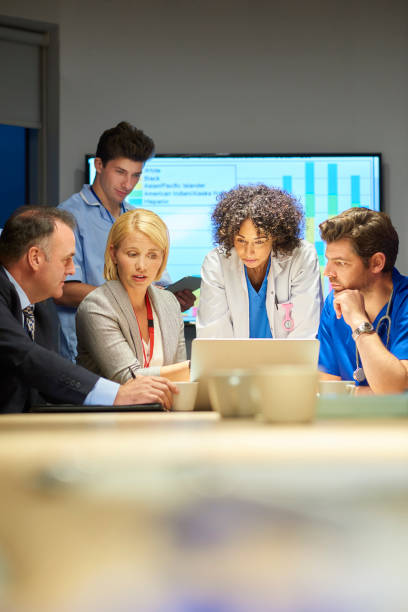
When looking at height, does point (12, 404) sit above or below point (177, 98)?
below

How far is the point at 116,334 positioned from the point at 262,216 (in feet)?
2.49

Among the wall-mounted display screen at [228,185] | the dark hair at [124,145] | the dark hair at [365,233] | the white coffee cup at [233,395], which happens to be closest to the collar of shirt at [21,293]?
the dark hair at [365,233]

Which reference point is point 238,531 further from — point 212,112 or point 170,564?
point 212,112

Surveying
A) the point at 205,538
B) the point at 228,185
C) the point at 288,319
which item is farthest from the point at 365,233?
the point at 228,185

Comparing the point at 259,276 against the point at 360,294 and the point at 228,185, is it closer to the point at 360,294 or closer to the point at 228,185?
the point at 360,294

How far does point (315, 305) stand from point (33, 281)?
3.47 feet

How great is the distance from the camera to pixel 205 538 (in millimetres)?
461

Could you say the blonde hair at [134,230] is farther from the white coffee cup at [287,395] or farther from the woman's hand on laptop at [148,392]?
the white coffee cup at [287,395]

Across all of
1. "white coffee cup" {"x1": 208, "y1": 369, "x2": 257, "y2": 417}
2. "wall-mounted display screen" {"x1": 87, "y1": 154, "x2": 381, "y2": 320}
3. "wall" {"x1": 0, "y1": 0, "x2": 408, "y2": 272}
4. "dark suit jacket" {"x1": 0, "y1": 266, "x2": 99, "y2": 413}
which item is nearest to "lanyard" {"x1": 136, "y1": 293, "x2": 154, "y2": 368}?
"dark suit jacket" {"x1": 0, "y1": 266, "x2": 99, "y2": 413}

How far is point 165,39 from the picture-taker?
4.57 meters

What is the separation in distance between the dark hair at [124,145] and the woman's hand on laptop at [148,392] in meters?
1.92

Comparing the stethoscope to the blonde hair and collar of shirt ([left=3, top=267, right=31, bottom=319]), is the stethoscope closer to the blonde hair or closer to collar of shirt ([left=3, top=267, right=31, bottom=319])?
the blonde hair

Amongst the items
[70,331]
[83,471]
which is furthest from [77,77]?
[83,471]

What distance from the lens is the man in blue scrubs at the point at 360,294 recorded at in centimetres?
229
